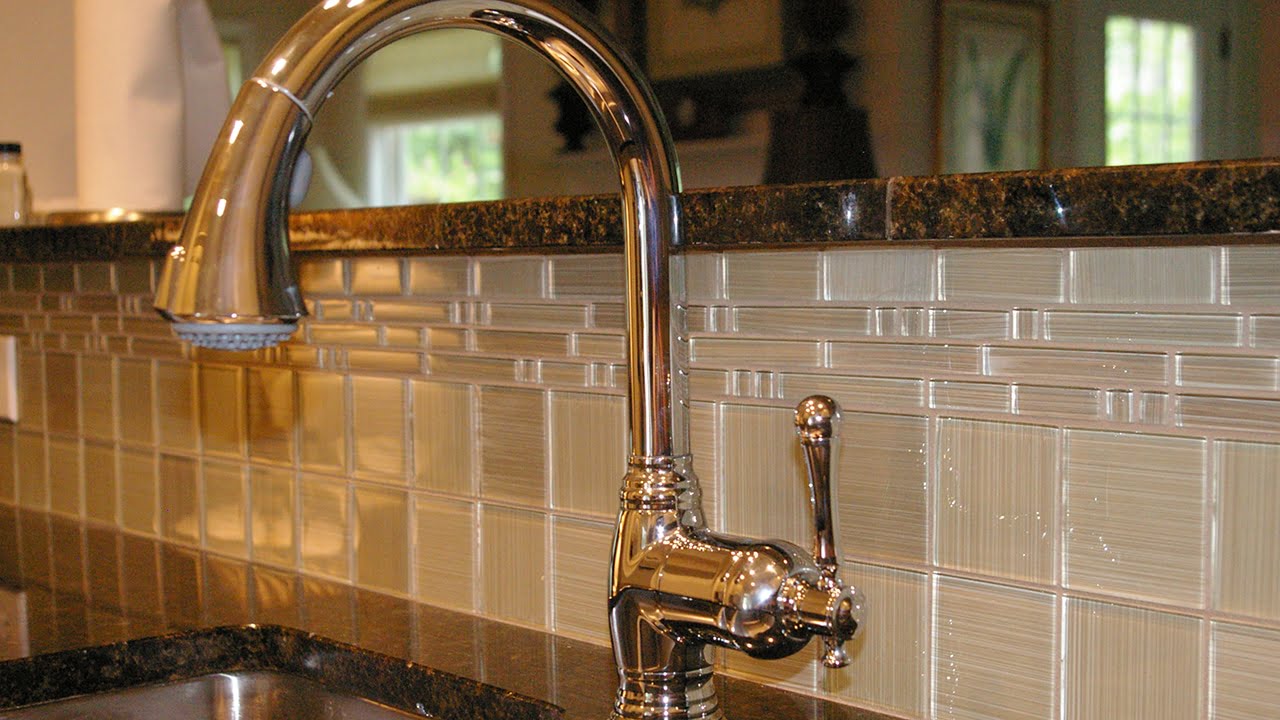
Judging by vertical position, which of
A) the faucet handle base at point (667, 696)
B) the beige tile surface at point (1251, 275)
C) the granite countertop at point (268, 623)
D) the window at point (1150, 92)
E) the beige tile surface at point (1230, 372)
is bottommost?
the granite countertop at point (268, 623)

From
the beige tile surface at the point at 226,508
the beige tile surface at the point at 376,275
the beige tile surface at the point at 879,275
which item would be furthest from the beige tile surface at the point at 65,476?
the beige tile surface at the point at 879,275

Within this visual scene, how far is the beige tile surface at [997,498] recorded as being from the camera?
2.35 ft

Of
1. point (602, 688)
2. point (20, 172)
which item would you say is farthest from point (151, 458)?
point (602, 688)

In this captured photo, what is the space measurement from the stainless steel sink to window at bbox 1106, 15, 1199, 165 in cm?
63

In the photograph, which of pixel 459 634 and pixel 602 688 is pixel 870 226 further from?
pixel 459 634

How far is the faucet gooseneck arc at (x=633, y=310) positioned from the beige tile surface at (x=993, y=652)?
131mm

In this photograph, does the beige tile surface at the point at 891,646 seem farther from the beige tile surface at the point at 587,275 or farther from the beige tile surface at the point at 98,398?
the beige tile surface at the point at 98,398

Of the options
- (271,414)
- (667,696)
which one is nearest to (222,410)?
(271,414)

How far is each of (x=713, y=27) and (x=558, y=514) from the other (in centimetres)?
37

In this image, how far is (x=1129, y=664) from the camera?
0.69m

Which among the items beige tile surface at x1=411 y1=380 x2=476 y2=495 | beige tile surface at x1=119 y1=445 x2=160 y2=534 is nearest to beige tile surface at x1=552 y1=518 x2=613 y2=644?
beige tile surface at x1=411 y1=380 x2=476 y2=495

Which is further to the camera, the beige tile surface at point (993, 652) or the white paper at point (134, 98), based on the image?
the white paper at point (134, 98)

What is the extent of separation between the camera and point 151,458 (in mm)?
1384

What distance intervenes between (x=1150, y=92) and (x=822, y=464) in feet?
0.83
